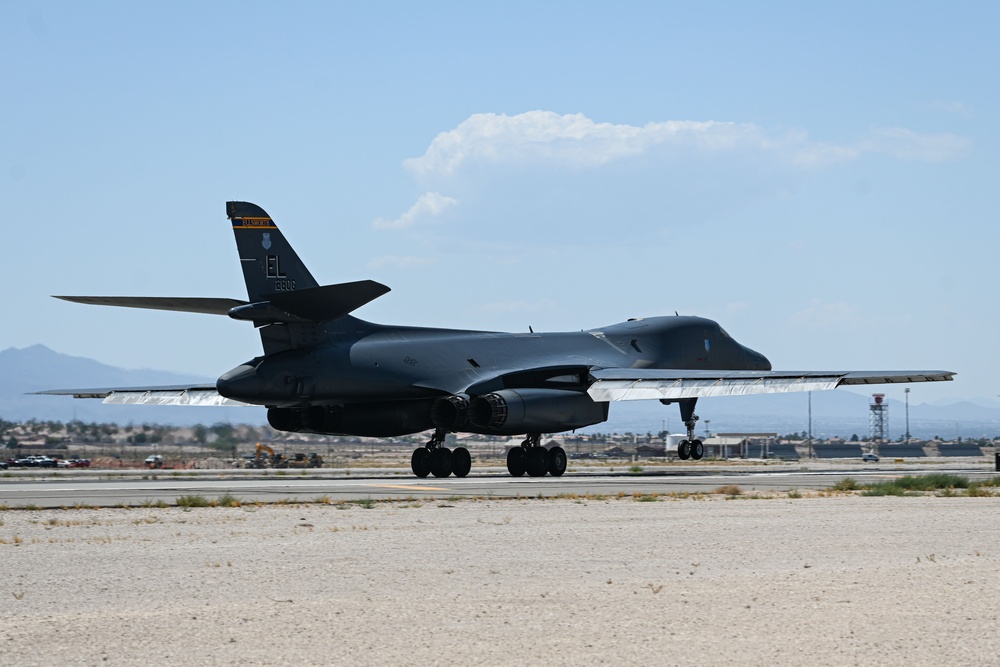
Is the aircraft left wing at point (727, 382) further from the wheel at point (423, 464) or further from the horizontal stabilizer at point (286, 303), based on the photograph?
the horizontal stabilizer at point (286, 303)

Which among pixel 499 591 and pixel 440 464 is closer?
pixel 499 591

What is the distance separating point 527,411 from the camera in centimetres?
3394

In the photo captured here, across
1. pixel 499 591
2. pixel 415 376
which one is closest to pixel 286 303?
pixel 415 376

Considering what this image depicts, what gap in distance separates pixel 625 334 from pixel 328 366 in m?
12.7

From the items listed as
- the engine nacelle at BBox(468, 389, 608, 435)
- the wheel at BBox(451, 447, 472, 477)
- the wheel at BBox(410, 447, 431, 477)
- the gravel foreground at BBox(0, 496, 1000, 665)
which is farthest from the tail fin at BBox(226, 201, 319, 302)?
the gravel foreground at BBox(0, 496, 1000, 665)

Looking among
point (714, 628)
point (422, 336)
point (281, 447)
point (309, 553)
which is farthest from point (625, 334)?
point (281, 447)

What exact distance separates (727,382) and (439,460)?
8.04 m

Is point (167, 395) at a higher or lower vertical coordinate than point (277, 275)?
lower

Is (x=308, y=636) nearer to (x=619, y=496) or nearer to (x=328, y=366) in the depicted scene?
(x=619, y=496)

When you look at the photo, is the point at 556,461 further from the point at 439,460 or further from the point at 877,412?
the point at 877,412

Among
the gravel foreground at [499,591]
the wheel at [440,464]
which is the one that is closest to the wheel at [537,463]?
the wheel at [440,464]

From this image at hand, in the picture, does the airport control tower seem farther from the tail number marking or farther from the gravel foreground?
the gravel foreground

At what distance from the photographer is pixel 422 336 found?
35500mm

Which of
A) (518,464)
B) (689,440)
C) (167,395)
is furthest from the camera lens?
(689,440)
